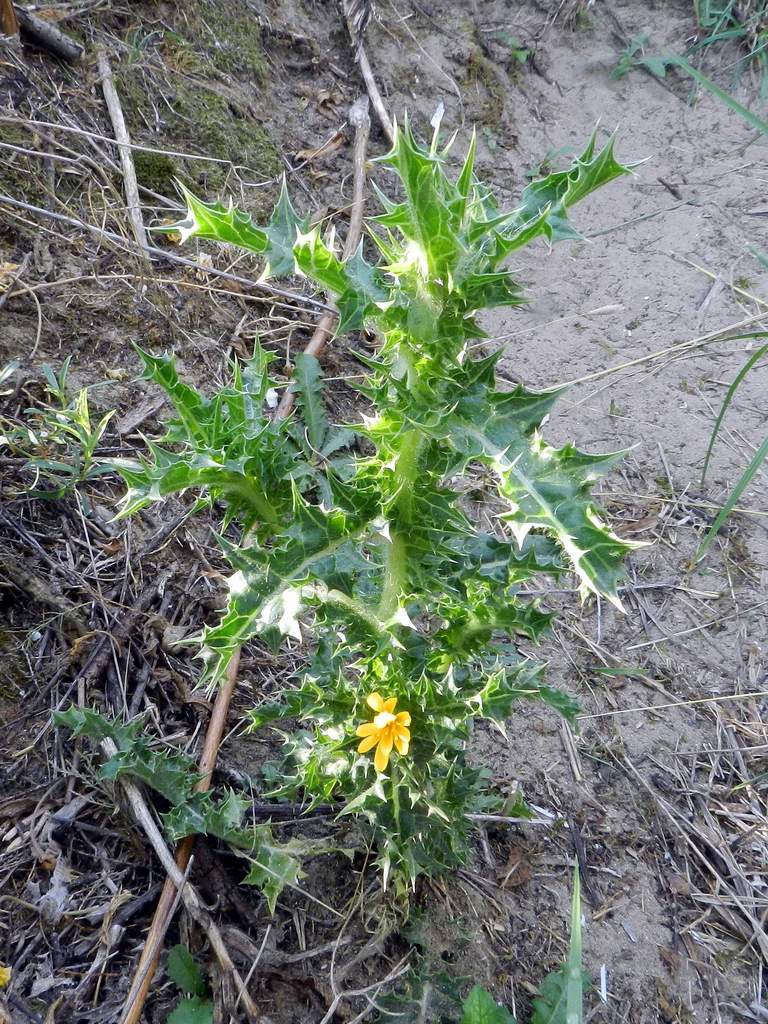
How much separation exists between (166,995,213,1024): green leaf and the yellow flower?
685 mm

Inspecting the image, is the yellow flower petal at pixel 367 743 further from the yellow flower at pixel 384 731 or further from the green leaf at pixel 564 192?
the green leaf at pixel 564 192

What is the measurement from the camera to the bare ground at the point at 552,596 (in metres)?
2.05

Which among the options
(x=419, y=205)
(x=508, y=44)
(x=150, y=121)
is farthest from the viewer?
(x=508, y=44)

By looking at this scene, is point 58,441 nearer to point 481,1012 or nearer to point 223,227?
point 223,227

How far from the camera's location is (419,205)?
135 centimetres

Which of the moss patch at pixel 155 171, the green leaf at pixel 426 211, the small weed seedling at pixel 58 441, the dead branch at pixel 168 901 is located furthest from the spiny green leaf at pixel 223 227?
the moss patch at pixel 155 171

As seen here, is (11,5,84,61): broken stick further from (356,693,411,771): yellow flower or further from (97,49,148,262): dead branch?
(356,693,411,771): yellow flower

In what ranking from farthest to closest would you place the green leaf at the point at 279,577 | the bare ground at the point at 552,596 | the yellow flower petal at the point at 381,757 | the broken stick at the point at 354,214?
the broken stick at the point at 354,214, the bare ground at the point at 552,596, the yellow flower petal at the point at 381,757, the green leaf at the point at 279,577

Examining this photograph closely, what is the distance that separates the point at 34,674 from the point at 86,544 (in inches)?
16.9

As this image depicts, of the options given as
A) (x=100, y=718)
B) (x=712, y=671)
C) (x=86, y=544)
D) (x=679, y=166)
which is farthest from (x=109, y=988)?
(x=679, y=166)

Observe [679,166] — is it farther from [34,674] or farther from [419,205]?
[34,674]

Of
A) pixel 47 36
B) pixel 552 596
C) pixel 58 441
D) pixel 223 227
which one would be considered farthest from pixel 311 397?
pixel 47 36

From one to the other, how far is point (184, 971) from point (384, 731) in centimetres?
78

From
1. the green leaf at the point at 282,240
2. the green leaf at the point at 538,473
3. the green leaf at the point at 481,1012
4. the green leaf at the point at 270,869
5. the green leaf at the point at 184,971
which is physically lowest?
the green leaf at the point at 184,971
